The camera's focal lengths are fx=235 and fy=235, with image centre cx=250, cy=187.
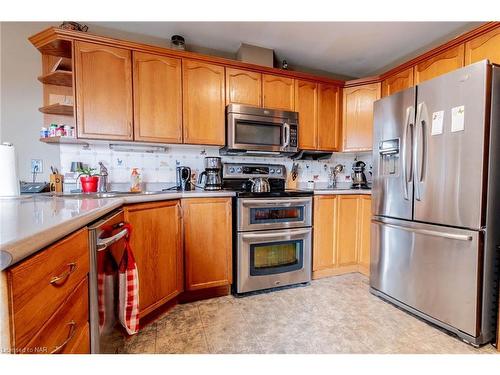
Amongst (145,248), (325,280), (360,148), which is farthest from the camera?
(360,148)

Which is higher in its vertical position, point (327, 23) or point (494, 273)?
point (327, 23)

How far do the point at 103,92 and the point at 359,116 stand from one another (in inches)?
103


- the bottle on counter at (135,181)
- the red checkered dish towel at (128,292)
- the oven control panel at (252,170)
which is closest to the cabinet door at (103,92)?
the bottle on counter at (135,181)

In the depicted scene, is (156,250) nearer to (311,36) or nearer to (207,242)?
(207,242)

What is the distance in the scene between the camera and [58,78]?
195 centimetres

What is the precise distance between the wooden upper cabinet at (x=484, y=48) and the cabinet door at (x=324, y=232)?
Result: 1.55m

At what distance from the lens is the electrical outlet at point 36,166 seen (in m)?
2.01

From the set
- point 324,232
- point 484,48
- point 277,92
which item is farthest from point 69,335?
point 484,48

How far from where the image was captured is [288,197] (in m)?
2.20

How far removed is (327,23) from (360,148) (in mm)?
1329

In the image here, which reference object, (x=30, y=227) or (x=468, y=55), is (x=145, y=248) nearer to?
(x=30, y=227)

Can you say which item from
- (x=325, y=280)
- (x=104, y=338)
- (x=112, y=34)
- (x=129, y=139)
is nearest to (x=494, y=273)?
(x=325, y=280)

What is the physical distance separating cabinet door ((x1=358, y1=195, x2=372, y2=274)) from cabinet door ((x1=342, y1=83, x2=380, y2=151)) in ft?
2.11

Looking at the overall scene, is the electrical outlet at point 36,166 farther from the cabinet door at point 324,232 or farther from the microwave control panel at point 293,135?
the cabinet door at point 324,232
